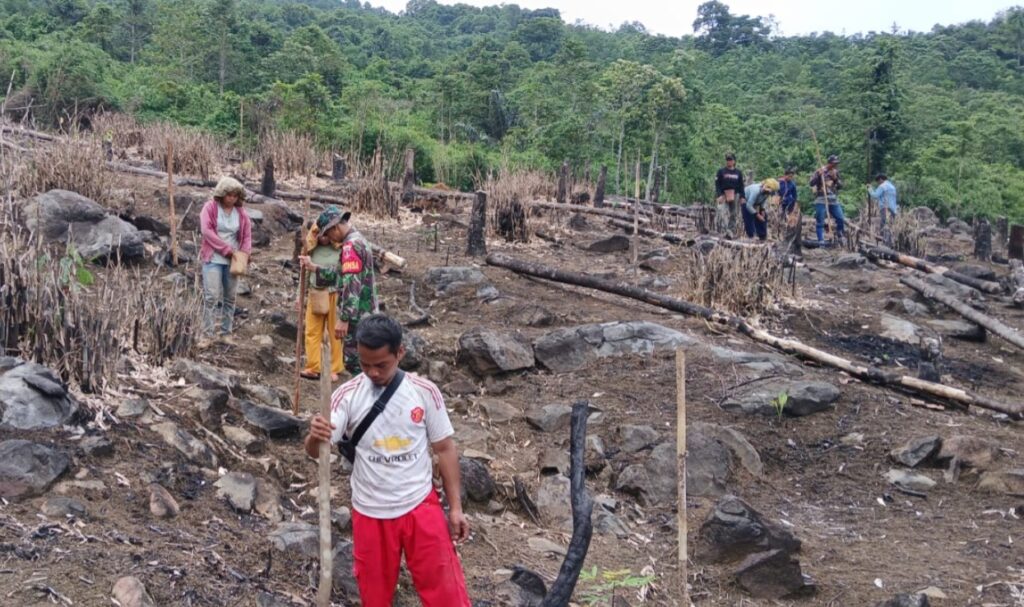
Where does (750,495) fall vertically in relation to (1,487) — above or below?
below

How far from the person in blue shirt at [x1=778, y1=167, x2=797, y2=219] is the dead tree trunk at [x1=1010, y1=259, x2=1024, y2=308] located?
3451 mm

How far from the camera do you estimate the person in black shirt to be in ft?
48.0

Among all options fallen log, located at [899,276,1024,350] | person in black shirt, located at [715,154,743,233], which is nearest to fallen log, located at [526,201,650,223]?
person in black shirt, located at [715,154,743,233]

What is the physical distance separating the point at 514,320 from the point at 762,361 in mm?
2444

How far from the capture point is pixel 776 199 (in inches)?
670

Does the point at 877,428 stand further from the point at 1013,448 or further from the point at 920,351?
the point at 920,351

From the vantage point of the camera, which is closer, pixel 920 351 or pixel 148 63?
pixel 920 351

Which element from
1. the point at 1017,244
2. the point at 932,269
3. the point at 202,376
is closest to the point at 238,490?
the point at 202,376

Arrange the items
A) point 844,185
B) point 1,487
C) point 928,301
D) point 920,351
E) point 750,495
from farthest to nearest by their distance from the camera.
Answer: point 844,185
point 928,301
point 920,351
point 750,495
point 1,487

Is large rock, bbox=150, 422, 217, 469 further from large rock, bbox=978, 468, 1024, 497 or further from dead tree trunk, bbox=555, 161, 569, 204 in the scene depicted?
dead tree trunk, bbox=555, 161, 569, 204

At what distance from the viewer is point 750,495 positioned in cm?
636

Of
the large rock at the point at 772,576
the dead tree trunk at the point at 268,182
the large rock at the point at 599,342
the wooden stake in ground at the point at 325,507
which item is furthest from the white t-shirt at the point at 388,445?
the dead tree trunk at the point at 268,182

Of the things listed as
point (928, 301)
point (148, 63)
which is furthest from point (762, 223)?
point (148, 63)

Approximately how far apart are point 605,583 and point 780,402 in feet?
9.48
